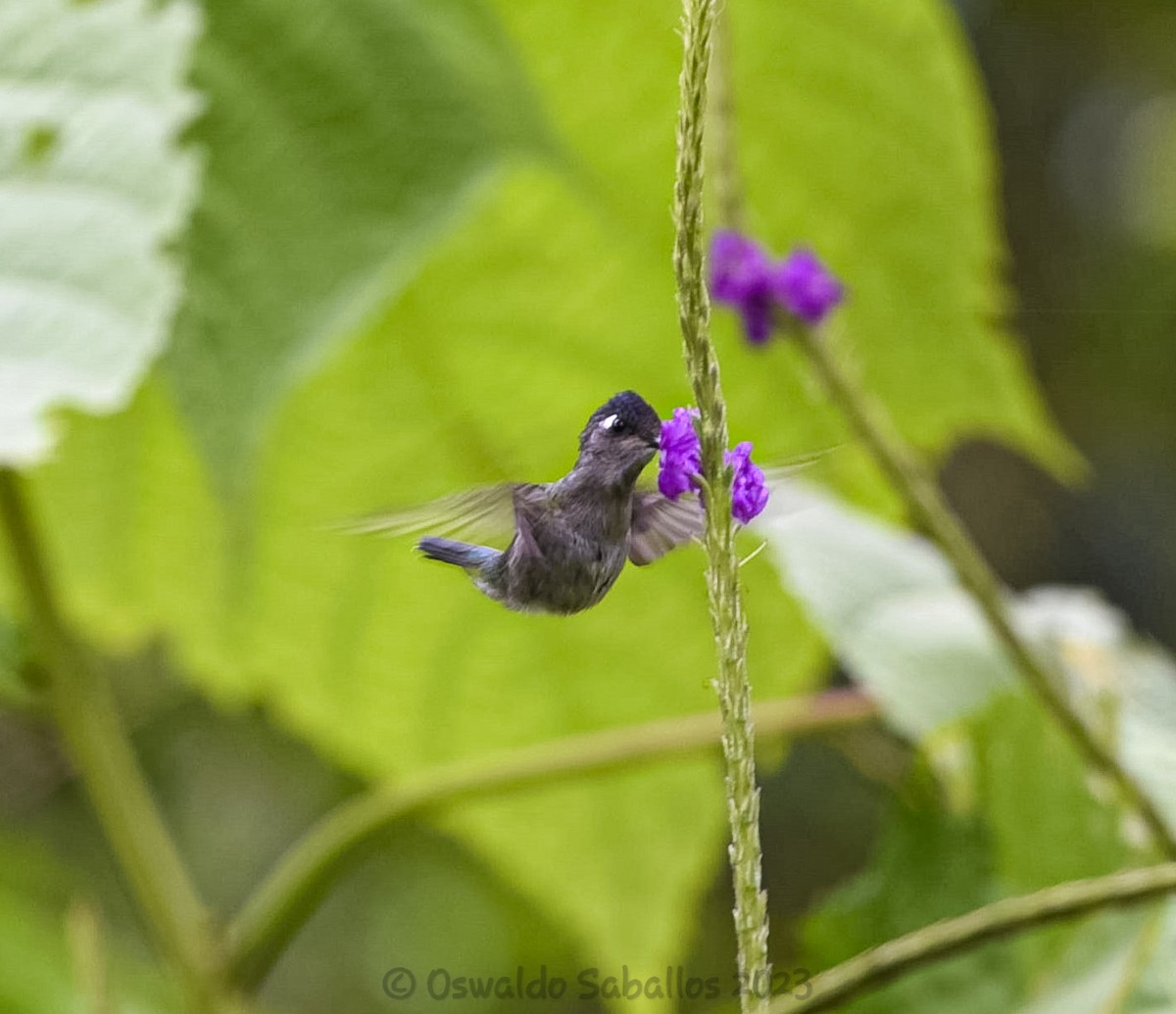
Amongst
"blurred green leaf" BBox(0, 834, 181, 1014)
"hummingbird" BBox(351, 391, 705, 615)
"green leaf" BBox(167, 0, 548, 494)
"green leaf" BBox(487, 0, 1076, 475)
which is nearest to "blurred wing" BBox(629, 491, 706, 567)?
"hummingbird" BBox(351, 391, 705, 615)

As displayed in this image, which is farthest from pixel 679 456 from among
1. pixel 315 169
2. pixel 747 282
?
pixel 315 169

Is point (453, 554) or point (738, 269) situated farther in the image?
point (738, 269)

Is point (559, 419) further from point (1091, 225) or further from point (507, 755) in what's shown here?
point (1091, 225)

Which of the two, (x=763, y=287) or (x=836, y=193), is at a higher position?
(x=836, y=193)

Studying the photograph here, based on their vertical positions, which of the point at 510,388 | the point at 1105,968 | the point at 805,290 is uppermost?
the point at 510,388

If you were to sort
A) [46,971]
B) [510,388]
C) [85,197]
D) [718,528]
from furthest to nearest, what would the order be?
1. [46,971]
2. [510,388]
3. [85,197]
4. [718,528]

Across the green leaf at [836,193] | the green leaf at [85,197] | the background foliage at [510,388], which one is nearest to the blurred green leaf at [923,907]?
the background foliage at [510,388]

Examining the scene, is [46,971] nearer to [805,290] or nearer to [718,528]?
[805,290]

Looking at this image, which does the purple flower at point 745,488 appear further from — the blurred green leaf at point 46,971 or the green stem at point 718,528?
the blurred green leaf at point 46,971
